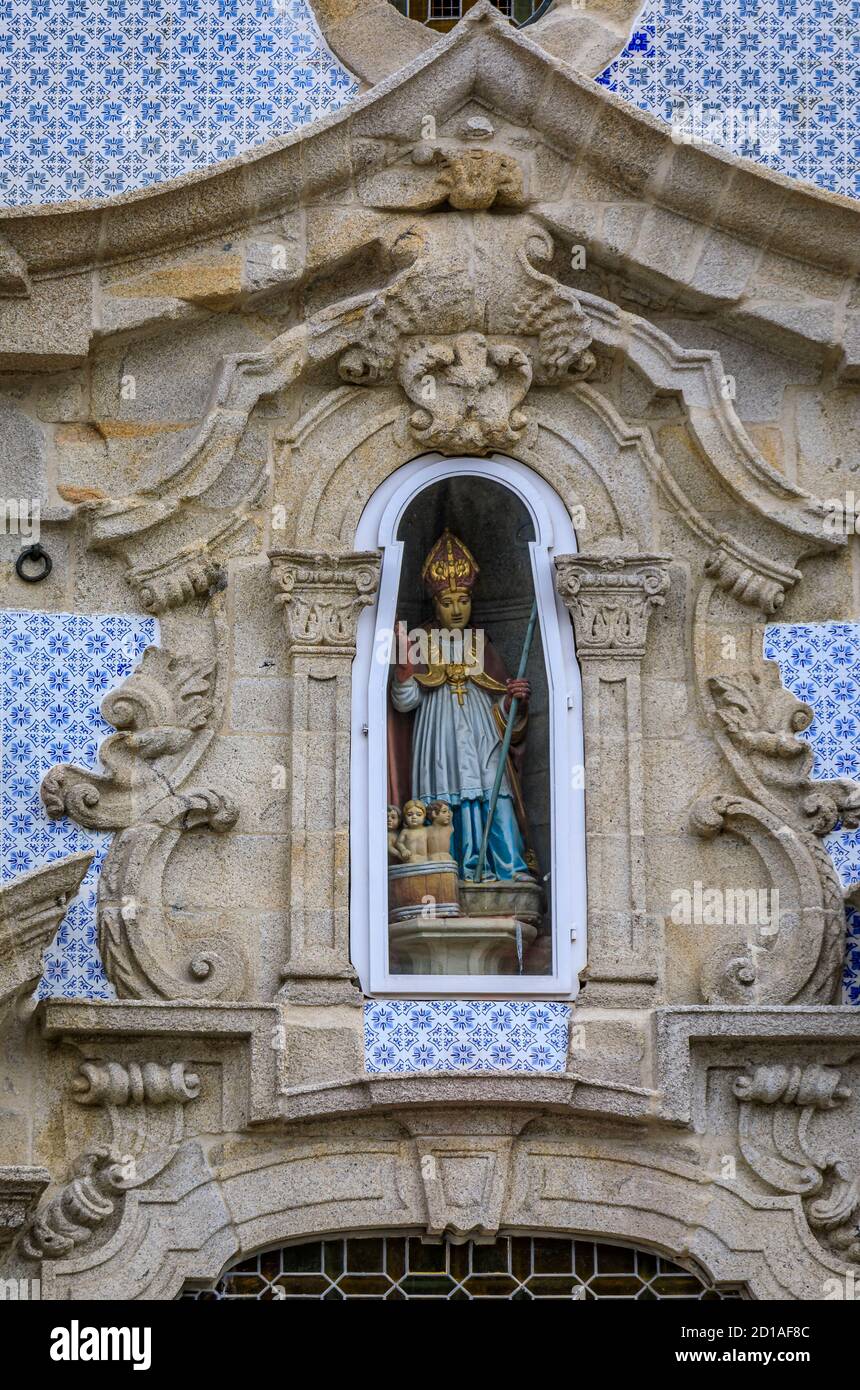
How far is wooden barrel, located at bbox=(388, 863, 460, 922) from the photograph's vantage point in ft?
32.8

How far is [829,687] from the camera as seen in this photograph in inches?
404

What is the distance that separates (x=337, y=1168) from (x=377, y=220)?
2949 millimetres

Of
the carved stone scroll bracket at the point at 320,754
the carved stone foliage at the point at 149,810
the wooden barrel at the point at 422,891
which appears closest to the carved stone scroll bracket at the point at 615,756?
the wooden barrel at the point at 422,891

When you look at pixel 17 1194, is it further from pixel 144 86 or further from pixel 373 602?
pixel 144 86

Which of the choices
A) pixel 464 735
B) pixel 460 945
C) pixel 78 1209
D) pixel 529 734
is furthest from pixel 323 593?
pixel 78 1209

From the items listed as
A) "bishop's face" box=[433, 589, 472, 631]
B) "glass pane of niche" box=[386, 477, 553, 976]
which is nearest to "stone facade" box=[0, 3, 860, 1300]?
"glass pane of niche" box=[386, 477, 553, 976]

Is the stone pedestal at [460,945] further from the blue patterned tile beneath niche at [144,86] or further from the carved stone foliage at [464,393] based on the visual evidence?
the blue patterned tile beneath niche at [144,86]

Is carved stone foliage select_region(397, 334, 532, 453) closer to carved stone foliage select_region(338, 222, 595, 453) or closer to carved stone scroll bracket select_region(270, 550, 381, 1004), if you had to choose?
carved stone foliage select_region(338, 222, 595, 453)

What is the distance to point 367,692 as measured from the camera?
10.2 meters

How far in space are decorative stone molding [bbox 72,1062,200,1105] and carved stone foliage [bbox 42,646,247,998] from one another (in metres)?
A: 0.23

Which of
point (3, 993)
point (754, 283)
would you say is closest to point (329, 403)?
point (754, 283)

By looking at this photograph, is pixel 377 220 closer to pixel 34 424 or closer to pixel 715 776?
pixel 34 424

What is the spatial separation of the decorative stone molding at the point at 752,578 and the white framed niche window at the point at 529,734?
0.46 m

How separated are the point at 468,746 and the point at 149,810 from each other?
99cm
